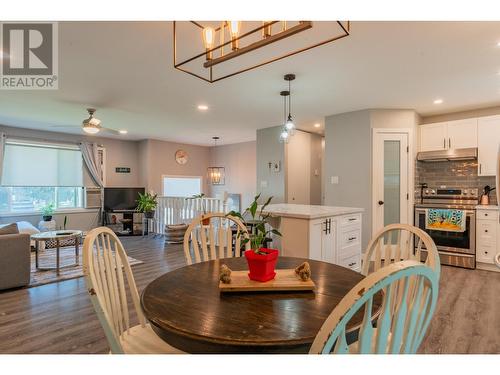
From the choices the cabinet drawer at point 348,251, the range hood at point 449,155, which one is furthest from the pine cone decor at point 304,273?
the range hood at point 449,155

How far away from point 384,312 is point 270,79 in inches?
122

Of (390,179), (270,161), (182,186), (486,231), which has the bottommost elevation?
(486,231)

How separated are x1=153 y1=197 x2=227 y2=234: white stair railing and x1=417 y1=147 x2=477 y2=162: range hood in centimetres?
362

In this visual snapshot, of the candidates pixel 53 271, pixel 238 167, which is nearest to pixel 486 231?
pixel 238 167

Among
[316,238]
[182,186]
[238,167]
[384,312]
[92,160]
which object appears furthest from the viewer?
[182,186]

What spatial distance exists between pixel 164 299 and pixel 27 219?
663 centimetres

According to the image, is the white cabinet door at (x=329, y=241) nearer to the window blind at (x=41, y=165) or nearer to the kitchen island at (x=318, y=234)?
the kitchen island at (x=318, y=234)

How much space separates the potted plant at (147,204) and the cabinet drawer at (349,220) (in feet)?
16.4

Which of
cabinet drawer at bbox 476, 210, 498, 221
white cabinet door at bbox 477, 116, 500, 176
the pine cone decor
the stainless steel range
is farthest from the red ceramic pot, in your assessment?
white cabinet door at bbox 477, 116, 500, 176

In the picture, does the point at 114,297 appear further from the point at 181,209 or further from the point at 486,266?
the point at 181,209

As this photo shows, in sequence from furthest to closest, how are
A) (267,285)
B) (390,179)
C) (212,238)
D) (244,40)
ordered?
(390,179) → (244,40) → (212,238) → (267,285)

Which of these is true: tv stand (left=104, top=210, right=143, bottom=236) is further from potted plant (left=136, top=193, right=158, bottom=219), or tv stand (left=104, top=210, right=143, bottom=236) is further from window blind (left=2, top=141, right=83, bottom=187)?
window blind (left=2, top=141, right=83, bottom=187)

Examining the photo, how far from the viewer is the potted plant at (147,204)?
6820mm

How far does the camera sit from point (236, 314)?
3.38 ft
